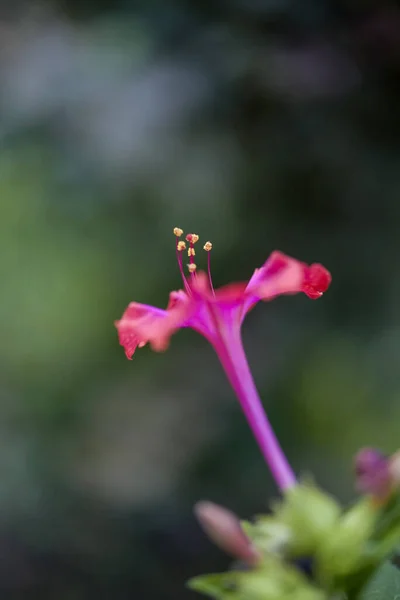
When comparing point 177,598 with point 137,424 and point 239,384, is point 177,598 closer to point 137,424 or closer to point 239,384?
point 137,424

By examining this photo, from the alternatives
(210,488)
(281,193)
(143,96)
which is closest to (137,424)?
(210,488)

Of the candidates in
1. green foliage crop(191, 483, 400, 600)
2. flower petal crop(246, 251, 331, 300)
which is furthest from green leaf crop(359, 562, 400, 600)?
flower petal crop(246, 251, 331, 300)

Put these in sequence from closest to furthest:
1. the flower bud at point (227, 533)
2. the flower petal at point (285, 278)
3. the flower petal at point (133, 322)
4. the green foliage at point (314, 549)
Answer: the green foliage at point (314, 549) → the flower bud at point (227, 533) → the flower petal at point (285, 278) → the flower petal at point (133, 322)

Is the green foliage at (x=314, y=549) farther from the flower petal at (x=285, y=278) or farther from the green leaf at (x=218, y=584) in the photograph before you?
the flower petal at (x=285, y=278)

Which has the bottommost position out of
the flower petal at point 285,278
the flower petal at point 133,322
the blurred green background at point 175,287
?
the flower petal at point 285,278

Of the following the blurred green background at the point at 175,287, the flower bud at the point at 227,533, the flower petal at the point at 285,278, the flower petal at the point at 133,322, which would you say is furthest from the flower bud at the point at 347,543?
the blurred green background at the point at 175,287

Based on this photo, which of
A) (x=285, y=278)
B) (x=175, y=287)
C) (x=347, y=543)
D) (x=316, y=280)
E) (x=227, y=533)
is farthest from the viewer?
(x=175, y=287)

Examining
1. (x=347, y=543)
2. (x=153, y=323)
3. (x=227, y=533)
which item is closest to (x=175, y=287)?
(x=153, y=323)

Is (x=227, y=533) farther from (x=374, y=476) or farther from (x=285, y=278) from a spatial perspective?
(x=285, y=278)
